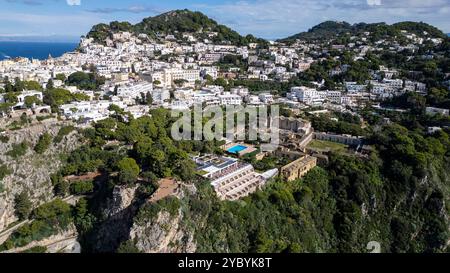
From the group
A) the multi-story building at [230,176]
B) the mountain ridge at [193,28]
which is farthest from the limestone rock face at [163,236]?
the mountain ridge at [193,28]

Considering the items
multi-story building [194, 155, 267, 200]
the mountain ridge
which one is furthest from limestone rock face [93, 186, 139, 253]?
the mountain ridge

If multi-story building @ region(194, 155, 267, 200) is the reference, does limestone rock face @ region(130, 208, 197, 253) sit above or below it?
below

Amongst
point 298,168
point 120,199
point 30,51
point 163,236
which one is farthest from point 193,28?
point 30,51

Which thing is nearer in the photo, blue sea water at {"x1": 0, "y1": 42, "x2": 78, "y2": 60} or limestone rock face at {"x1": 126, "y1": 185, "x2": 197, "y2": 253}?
limestone rock face at {"x1": 126, "y1": 185, "x2": 197, "y2": 253}

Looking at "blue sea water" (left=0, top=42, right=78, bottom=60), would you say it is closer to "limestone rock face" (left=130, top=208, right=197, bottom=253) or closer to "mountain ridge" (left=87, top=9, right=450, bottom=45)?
"mountain ridge" (left=87, top=9, right=450, bottom=45)
